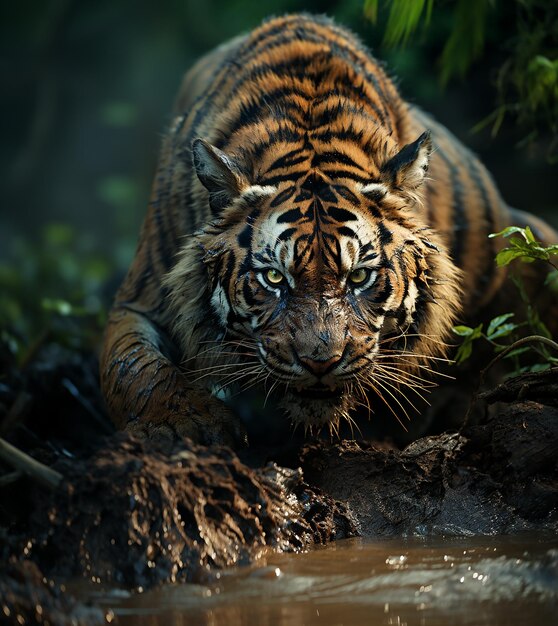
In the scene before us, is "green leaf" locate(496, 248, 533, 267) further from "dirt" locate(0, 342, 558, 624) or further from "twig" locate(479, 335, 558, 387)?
"dirt" locate(0, 342, 558, 624)

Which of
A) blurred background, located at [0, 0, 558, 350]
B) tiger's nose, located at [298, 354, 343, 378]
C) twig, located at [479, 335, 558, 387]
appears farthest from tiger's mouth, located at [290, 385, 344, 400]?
blurred background, located at [0, 0, 558, 350]

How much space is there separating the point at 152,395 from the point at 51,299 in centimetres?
309

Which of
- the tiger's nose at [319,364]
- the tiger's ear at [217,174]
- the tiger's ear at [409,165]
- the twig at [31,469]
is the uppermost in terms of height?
the tiger's ear at [409,165]

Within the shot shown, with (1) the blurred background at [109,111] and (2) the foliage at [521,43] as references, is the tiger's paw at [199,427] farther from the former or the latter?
(1) the blurred background at [109,111]

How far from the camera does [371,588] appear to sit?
8.52 feet

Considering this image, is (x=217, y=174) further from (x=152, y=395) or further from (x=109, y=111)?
(x=109, y=111)

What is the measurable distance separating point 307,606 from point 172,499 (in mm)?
558

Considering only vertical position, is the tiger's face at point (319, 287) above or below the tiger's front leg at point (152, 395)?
above

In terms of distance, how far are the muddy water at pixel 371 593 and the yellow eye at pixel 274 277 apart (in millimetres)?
997

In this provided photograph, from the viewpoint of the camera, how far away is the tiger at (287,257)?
3492mm

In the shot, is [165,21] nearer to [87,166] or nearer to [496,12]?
[87,166]

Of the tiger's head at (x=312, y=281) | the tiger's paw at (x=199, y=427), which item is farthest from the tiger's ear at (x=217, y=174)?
the tiger's paw at (x=199, y=427)

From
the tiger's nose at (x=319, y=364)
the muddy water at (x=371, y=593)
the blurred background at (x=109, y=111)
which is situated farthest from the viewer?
the blurred background at (x=109, y=111)

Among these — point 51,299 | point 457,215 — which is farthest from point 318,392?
point 51,299
